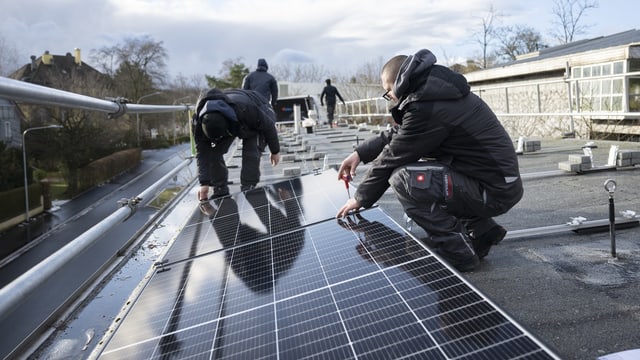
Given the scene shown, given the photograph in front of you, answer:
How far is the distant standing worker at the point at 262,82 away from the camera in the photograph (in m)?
10.8

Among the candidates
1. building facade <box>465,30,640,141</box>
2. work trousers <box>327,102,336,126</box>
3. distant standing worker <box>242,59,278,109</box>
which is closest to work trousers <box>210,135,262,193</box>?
distant standing worker <box>242,59,278,109</box>

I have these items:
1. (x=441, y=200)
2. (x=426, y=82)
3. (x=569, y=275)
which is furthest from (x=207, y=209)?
(x=569, y=275)

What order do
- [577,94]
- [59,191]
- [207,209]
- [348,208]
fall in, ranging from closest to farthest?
1. [348,208]
2. [207,209]
3. [577,94]
4. [59,191]

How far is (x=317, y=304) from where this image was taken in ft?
6.52

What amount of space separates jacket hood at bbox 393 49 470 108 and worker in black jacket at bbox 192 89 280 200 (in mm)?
2807

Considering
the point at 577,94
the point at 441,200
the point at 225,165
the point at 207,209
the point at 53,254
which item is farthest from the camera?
the point at 577,94

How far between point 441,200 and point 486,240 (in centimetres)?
59

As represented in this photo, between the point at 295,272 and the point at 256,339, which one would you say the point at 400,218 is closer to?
the point at 295,272

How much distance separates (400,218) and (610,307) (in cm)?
243


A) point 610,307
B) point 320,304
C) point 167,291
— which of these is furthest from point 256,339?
point 610,307

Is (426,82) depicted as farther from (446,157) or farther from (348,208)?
(348,208)

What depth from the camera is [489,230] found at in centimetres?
Answer: 333

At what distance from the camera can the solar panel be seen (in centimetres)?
156

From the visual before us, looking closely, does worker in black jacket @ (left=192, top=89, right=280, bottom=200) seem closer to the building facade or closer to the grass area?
the building facade
